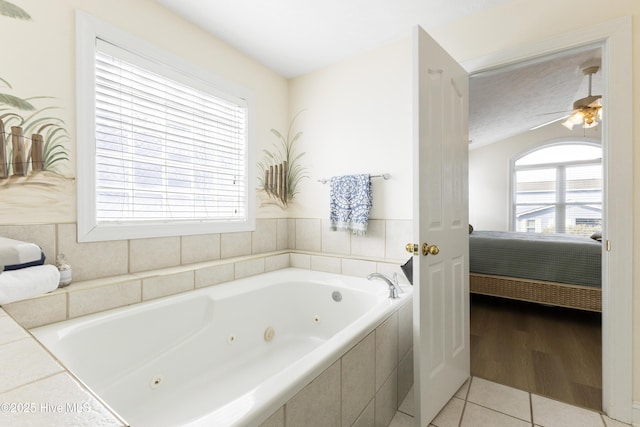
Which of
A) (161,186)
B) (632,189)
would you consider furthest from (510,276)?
(161,186)

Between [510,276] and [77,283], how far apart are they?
11.7ft

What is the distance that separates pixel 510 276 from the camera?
3111mm

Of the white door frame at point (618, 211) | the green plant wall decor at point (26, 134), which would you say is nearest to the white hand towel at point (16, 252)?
the green plant wall decor at point (26, 134)

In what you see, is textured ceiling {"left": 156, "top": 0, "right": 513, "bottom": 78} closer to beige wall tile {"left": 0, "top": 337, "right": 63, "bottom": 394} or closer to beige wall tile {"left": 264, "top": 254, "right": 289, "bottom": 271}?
beige wall tile {"left": 264, "top": 254, "right": 289, "bottom": 271}

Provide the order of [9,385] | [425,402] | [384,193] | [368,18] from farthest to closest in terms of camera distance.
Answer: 1. [384,193]
2. [368,18]
3. [425,402]
4. [9,385]

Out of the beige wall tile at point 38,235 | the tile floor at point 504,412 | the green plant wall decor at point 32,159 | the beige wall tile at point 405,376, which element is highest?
the green plant wall decor at point 32,159

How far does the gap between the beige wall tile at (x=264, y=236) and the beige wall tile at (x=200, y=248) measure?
1.13 ft

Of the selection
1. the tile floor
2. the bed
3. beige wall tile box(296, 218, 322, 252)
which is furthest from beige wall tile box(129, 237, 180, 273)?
the bed

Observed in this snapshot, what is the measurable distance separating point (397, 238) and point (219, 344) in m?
1.35

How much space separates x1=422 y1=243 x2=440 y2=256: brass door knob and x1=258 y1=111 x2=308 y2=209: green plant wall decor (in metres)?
1.47

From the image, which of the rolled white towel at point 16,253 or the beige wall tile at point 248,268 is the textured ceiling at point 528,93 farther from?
the rolled white towel at point 16,253

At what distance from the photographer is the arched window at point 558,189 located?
5.45m

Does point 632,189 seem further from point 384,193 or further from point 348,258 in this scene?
point 348,258

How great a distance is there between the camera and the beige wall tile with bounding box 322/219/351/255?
7.94 ft
